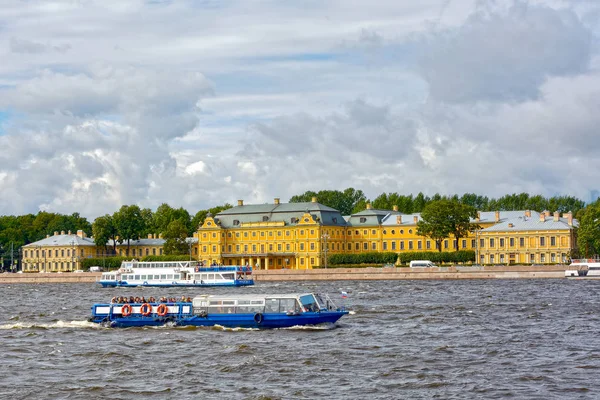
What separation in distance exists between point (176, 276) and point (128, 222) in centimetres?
5672

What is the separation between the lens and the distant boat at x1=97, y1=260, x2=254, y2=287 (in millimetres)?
127562

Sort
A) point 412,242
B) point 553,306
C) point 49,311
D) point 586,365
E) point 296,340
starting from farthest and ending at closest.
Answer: point 412,242 → point 49,311 → point 553,306 → point 296,340 → point 586,365

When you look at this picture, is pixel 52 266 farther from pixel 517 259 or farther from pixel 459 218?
pixel 517 259

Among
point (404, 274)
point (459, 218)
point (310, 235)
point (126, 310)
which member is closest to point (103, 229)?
point (310, 235)

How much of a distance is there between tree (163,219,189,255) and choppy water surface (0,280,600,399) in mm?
108621

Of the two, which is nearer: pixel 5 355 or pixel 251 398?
pixel 251 398

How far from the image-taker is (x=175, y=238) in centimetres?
17750

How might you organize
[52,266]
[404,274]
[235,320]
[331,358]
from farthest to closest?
[52,266] → [404,274] → [235,320] → [331,358]

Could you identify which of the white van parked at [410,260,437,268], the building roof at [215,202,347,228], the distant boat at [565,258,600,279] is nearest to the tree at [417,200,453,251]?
the white van parked at [410,260,437,268]

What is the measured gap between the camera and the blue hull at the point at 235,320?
182 ft

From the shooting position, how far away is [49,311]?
75.6 metres

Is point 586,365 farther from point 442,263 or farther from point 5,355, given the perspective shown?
point 442,263

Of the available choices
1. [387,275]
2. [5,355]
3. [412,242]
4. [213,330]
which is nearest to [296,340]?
[213,330]

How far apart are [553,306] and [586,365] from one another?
29263mm
